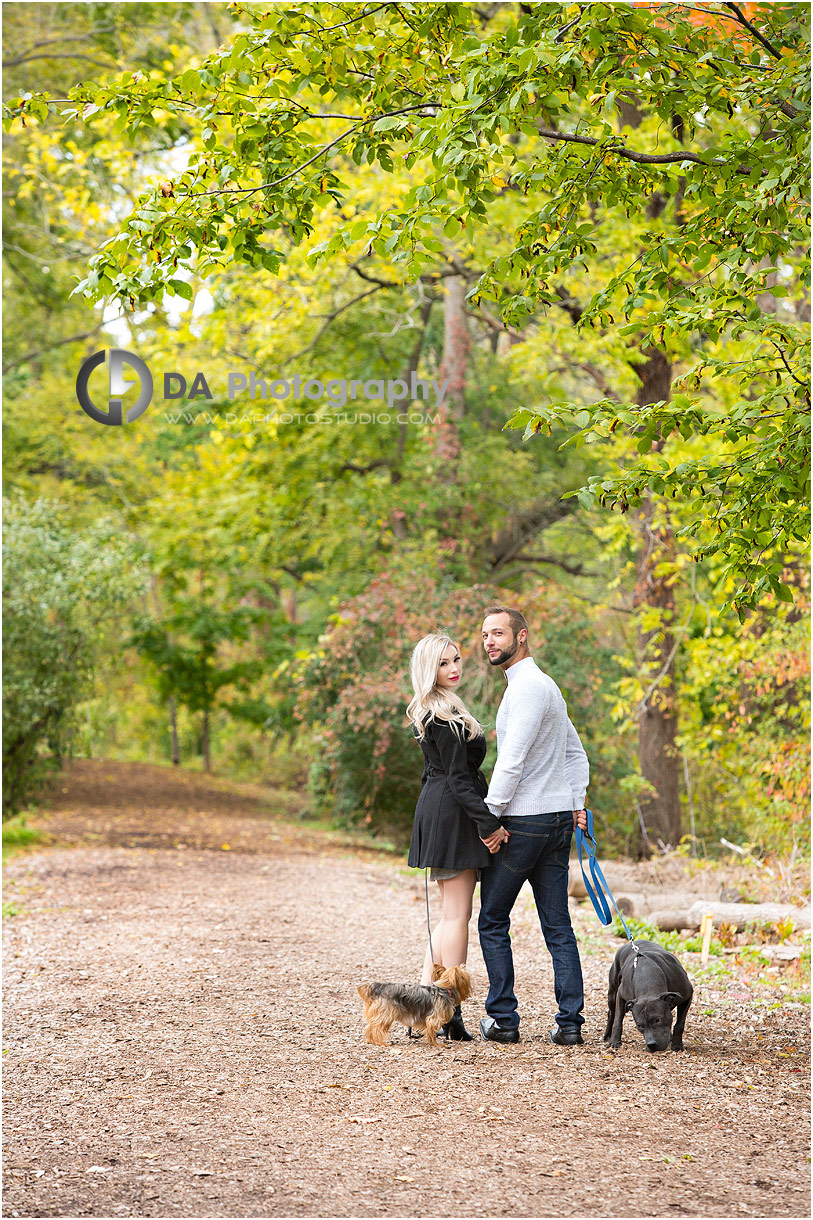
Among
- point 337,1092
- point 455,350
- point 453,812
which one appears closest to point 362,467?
point 455,350

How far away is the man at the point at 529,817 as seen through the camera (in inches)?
171

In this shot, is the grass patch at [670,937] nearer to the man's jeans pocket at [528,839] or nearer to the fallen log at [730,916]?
the fallen log at [730,916]

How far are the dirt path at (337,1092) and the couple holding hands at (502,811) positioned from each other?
35 cm

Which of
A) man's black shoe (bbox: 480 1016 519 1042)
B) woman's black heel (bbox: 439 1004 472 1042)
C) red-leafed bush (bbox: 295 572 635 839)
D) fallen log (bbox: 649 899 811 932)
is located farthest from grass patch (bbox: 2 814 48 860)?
man's black shoe (bbox: 480 1016 519 1042)

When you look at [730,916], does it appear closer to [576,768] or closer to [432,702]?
[576,768]

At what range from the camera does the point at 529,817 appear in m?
4.40

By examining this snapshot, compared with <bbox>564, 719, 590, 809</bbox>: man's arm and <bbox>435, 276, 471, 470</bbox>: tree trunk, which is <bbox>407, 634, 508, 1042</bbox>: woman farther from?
<bbox>435, 276, 471, 470</bbox>: tree trunk

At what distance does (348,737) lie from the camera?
11.8 metres

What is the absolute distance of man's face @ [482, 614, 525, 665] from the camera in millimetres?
4426

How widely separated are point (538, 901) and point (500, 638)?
1.19 meters

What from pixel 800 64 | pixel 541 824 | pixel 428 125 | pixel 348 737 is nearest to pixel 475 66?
pixel 428 125

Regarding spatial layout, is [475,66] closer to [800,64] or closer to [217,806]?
[800,64]

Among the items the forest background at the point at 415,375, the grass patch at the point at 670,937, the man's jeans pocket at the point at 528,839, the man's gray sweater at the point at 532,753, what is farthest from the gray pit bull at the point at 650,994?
the grass patch at the point at 670,937

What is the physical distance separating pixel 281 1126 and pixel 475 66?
384 centimetres
